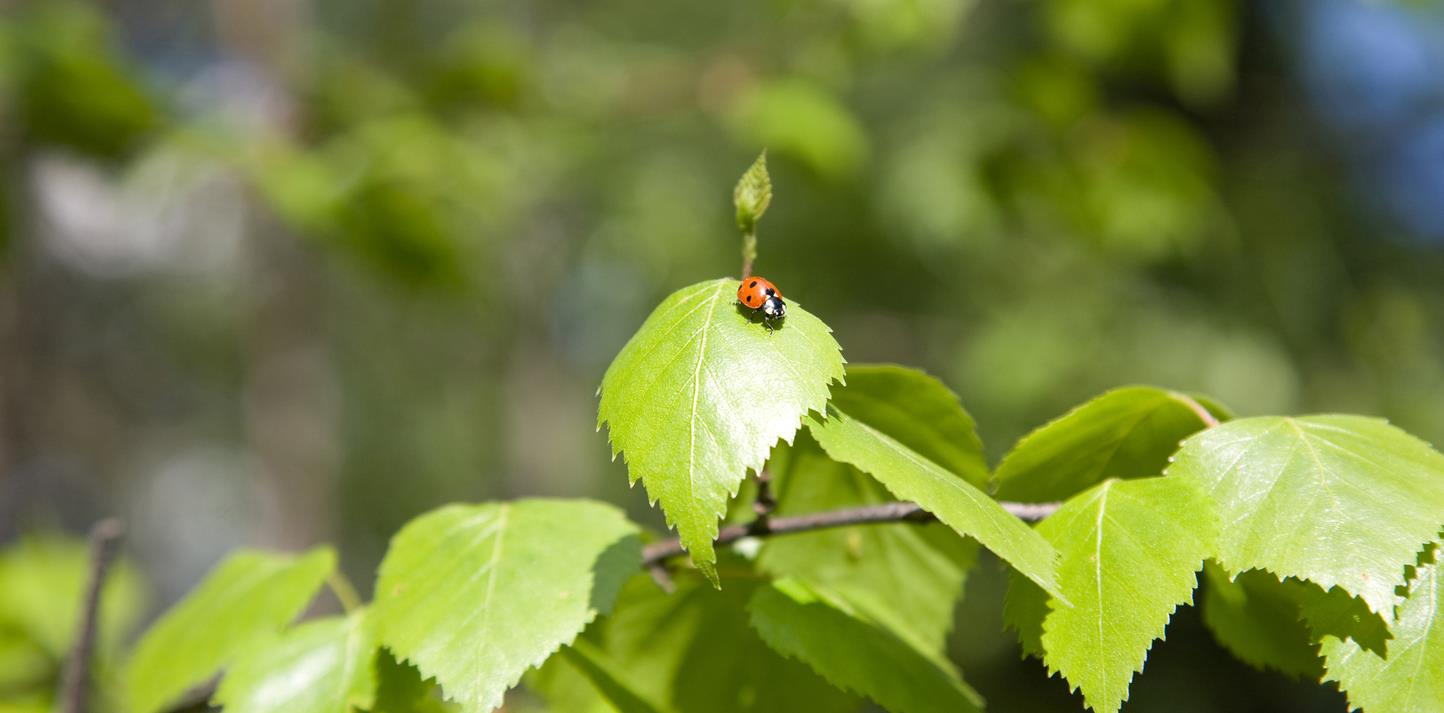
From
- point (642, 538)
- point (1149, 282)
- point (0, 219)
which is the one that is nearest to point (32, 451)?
point (0, 219)

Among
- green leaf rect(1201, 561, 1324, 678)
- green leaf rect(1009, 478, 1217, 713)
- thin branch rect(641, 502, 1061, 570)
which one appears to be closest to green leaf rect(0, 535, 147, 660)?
thin branch rect(641, 502, 1061, 570)

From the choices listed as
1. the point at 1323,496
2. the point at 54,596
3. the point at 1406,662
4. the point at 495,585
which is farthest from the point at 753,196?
the point at 54,596

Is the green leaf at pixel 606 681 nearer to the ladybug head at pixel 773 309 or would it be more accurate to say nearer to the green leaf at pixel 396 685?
the green leaf at pixel 396 685

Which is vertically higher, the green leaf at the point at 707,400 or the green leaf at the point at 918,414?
the green leaf at the point at 707,400

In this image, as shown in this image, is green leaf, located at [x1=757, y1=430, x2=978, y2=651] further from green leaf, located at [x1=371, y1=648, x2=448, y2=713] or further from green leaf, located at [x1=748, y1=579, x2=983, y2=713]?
green leaf, located at [x1=371, y1=648, x2=448, y2=713]

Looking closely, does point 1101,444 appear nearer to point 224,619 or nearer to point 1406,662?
point 1406,662

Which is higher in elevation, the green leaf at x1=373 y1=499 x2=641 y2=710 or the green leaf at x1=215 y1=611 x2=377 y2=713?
the green leaf at x1=373 y1=499 x2=641 y2=710

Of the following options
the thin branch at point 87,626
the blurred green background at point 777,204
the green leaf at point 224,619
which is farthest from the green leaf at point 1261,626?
the blurred green background at point 777,204
